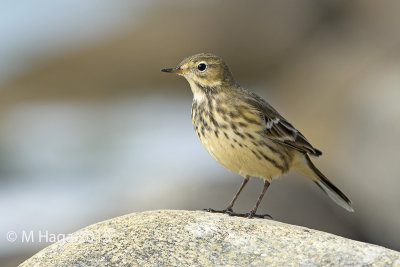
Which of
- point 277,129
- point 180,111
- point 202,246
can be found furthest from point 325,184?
point 180,111

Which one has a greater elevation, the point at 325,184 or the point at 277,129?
the point at 277,129

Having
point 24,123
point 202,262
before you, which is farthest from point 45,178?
point 202,262

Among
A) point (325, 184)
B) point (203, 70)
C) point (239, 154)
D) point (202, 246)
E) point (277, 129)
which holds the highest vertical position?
point (203, 70)

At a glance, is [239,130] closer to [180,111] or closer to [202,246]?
[202,246]

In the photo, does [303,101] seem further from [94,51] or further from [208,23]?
[94,51]

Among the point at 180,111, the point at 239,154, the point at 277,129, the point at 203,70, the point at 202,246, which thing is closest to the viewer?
the point at 202,246

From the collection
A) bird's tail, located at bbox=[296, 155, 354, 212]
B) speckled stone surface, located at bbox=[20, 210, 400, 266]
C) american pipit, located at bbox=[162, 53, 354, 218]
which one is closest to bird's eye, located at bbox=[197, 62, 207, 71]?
american pipit, located at bbox=[162, 53, 354, 218]

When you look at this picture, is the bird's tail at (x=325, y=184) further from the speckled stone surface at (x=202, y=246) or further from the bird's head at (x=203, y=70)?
the speckled stone surface at (x=202, y=246)

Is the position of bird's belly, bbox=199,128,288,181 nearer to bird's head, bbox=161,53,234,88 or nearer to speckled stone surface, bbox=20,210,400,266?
bird's head, bbox=161,53,234,88
